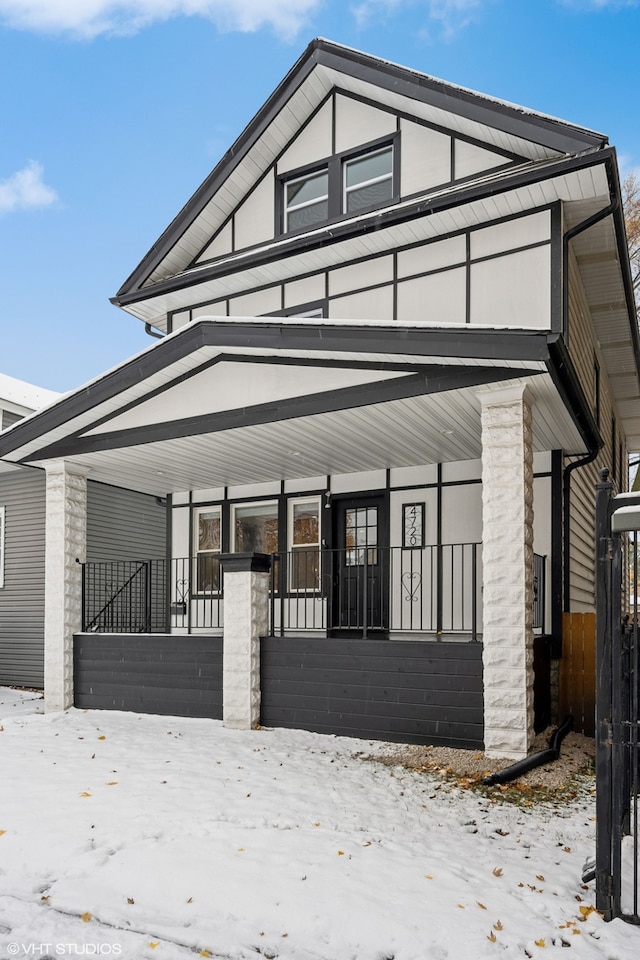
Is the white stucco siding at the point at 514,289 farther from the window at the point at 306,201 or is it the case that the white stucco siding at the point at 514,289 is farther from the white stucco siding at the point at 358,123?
the window at the point at 306,201

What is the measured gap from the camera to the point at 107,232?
123125mm

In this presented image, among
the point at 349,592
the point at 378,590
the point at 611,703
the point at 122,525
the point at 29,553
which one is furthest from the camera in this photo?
the point at 122,525

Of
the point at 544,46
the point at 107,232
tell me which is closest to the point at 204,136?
the point at 107,232

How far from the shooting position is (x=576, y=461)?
975 cm

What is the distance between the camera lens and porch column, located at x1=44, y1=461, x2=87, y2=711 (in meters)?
10.5

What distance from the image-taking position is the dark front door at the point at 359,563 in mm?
10898

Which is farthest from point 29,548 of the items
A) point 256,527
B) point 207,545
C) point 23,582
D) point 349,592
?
point 349,592

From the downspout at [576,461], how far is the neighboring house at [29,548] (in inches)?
290

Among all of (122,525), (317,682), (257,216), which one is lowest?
(317,682)

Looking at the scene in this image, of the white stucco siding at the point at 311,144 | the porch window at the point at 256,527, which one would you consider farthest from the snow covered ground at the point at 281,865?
the white stucco siding at the point at 311,144

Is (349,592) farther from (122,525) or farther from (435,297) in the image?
(122,525)

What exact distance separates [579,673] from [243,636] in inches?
157

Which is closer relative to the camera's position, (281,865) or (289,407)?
(281,865)

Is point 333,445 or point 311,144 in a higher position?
point 311,144
